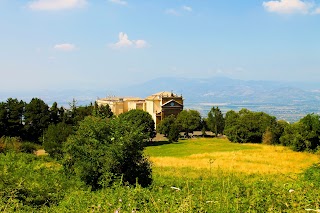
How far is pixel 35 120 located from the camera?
59.3m

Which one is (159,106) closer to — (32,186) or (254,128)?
(254,128)

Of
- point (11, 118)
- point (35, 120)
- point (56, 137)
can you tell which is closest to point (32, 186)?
point (56, 137)

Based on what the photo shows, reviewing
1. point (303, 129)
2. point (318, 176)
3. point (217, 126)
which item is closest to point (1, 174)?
point (318, 176)

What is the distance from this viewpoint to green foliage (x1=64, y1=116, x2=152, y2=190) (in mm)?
12852

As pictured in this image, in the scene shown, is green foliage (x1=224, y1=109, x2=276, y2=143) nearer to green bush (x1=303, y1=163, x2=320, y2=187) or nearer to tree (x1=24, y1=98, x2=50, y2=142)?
tree (x1=24, y1=98, x2=50, y2=142)

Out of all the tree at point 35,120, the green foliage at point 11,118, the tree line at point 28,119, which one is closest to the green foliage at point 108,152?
the tree line at point 28,119

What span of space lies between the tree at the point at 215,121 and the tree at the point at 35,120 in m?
38.6

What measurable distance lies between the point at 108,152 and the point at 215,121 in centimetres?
7275

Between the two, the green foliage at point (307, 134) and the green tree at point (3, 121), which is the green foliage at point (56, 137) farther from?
the green foliage at point (307, 134)

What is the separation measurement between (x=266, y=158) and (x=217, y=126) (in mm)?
49625

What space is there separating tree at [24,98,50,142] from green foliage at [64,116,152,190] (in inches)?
1876

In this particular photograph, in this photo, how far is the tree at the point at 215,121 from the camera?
84.1m

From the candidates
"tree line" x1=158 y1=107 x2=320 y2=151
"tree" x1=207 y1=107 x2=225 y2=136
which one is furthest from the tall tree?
"tree" x1=207 y1=107 x2=225 y2=136

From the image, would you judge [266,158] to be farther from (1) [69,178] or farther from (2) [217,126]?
(2) [217,126]
